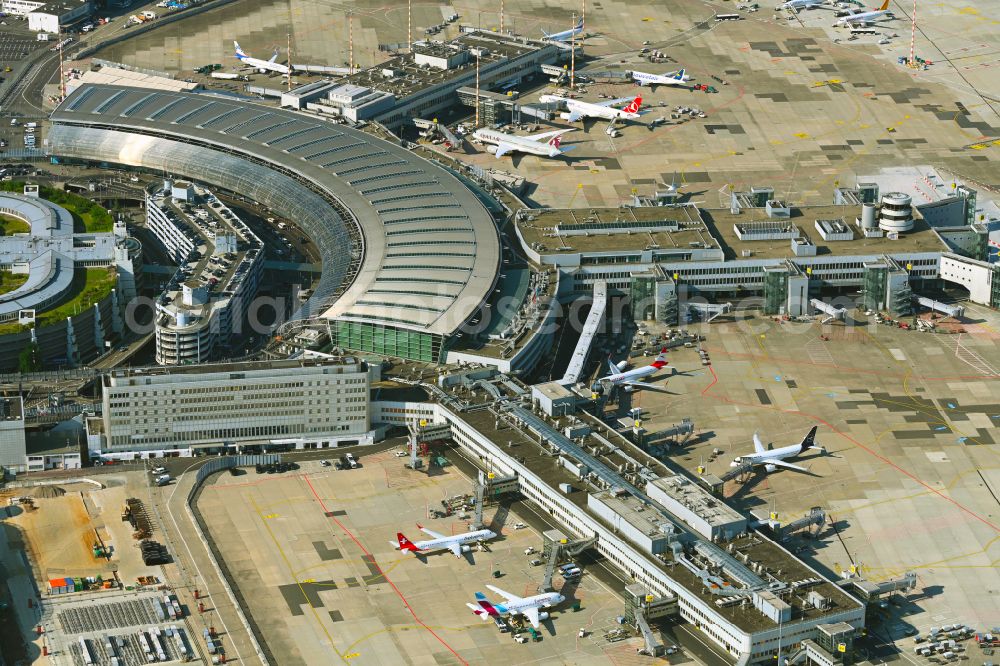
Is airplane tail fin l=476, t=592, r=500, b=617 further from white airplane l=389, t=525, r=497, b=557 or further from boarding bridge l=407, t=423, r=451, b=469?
boarding bridge l=407, t=423, r=451, b=469

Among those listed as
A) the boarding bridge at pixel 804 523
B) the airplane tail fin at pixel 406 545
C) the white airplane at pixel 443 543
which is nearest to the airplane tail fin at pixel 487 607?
the white airplane at pixel 443 543

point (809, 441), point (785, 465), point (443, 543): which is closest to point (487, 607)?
point (443, 543)

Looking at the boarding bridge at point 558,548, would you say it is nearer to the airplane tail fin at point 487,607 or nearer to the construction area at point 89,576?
the airplane tail fin at point 487,607

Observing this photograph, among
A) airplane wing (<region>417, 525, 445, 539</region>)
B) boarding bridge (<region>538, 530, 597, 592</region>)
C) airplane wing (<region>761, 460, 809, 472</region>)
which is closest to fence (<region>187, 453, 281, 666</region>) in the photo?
airplane wing (<region>417, 525, 445, 539</region>)

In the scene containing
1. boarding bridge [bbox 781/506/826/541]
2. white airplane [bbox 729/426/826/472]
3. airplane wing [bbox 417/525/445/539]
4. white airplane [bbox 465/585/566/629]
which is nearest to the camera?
white airplane [bbox 465/585/566/629]

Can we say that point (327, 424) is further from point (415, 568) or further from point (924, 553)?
point (924, 553)

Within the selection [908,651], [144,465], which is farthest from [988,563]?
[144,465]

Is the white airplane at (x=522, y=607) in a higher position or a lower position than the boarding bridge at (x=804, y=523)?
lower
